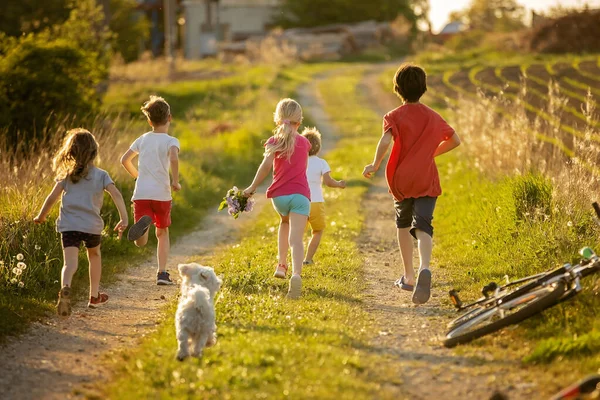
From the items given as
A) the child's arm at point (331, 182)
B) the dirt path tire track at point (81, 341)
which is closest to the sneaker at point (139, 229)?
the dirt path tire track at point (81, 341)

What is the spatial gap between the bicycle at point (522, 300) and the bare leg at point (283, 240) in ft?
7.30

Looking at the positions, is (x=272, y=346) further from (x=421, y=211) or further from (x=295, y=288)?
(x=421, y=211)

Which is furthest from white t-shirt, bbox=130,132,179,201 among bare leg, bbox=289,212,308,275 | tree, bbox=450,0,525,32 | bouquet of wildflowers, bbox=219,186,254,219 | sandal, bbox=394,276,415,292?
tree, bbox=450,0,525,32

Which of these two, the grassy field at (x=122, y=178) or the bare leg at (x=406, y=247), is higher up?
Answer: the grassy field at (x=122, y=178)

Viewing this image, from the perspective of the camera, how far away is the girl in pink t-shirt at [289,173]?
27.5 ft

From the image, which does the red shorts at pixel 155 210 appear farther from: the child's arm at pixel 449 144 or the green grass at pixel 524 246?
the green grass at pixel 524 246

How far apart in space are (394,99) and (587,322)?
87.1ft

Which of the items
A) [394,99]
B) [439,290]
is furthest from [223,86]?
[439,290]

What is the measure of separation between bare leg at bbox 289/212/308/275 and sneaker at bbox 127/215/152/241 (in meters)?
1.36

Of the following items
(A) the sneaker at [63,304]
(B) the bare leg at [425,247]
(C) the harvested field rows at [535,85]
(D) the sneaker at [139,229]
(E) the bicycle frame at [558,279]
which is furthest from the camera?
(C) the harvested field rows at [535,85]

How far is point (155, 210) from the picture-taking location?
8977 mm

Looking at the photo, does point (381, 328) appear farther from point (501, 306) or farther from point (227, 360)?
point (227, 360)

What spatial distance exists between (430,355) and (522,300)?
801 mm

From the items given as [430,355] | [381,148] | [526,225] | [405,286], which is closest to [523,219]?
[526,225]
